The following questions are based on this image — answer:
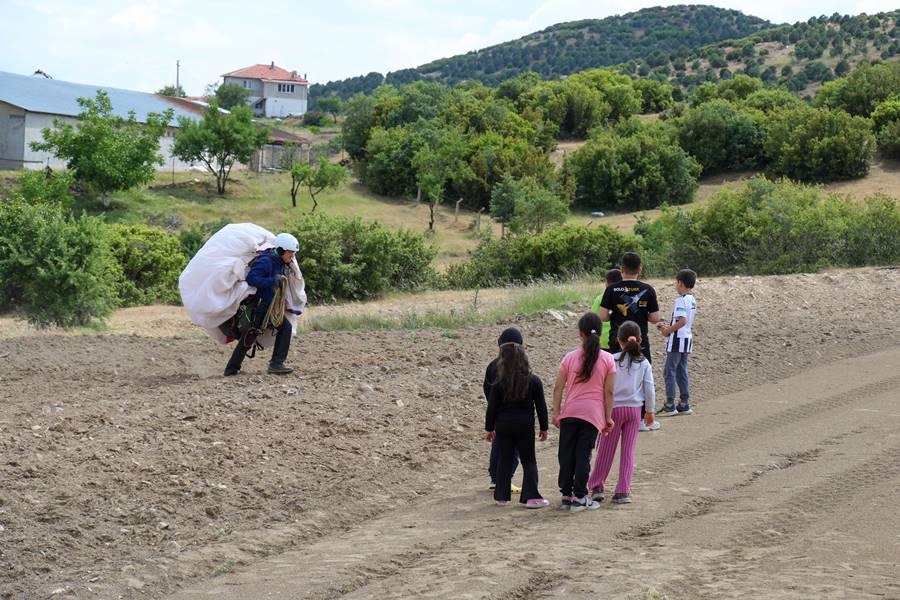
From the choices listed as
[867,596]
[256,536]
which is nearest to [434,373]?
[256,536]

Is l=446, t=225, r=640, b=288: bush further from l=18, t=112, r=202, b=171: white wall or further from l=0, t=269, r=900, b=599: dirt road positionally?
l=18, t=112, r=202, b=171: white wall

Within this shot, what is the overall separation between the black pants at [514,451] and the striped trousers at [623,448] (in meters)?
0.53

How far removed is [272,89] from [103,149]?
92.1 metres

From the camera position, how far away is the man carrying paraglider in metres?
12.7

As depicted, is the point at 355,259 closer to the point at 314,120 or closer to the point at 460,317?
the point at 460,317

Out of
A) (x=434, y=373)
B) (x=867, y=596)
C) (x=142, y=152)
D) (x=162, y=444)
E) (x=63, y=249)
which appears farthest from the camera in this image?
(x=142, y=152)

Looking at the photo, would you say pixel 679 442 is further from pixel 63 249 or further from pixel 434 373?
pixel 63 249

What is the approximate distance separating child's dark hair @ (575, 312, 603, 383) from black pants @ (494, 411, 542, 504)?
603 mm

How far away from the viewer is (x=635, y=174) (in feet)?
224

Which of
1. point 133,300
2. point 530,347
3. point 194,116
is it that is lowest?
point 133,300

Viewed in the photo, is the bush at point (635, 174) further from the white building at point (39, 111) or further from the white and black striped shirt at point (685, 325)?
the white and black striped shirt at point (685, 325)

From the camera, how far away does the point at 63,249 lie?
101 feet

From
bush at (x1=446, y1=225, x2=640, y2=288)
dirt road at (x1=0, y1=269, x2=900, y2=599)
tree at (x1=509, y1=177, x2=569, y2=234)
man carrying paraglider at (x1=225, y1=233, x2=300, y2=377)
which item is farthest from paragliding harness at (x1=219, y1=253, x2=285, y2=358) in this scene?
tree at (x1=509, y1=177, x2=569, y2=234)

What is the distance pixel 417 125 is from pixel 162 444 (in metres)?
73.3
